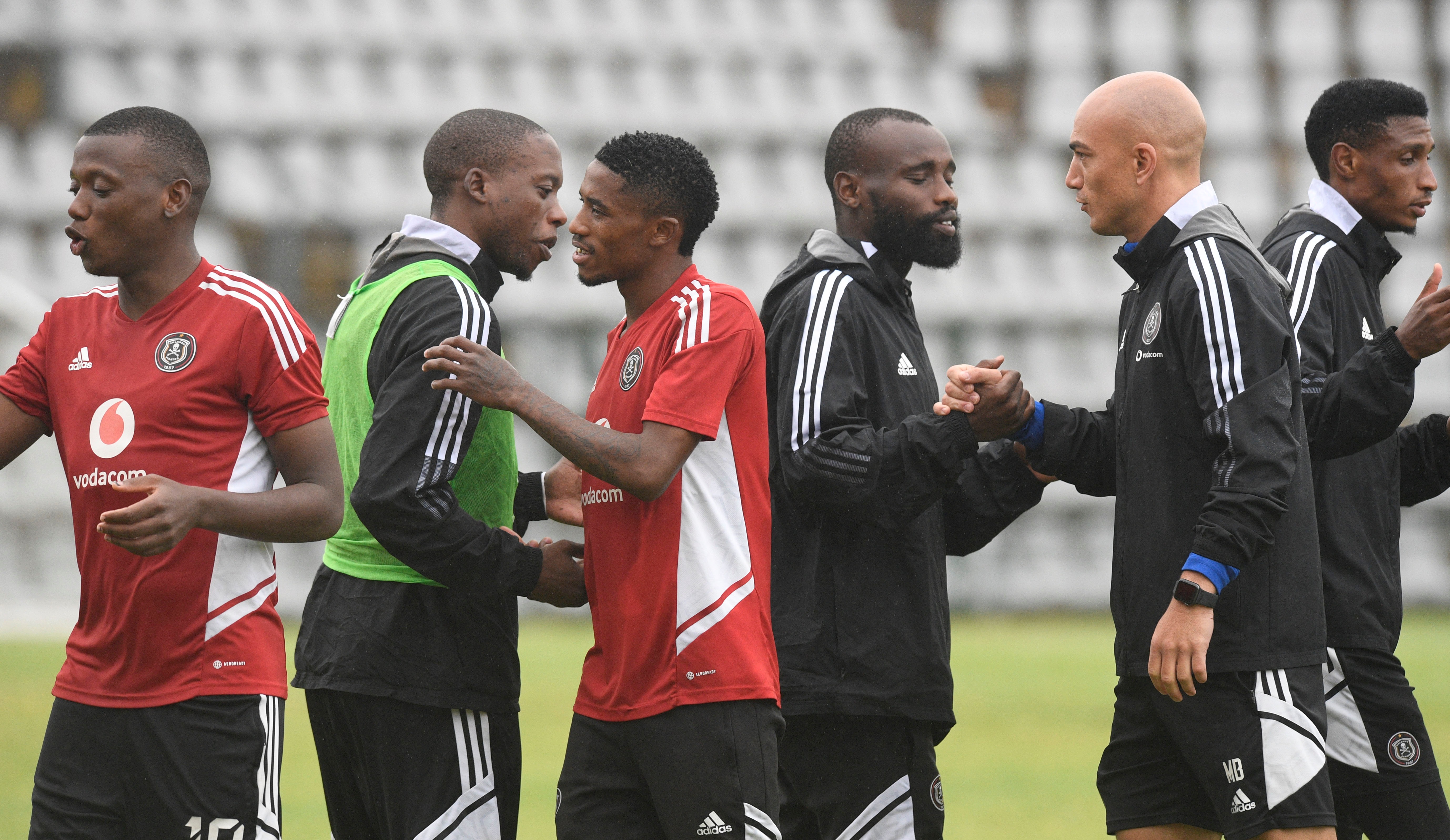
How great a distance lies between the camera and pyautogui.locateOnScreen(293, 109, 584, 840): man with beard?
3.50 metres

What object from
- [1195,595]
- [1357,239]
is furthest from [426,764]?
[1357,239]

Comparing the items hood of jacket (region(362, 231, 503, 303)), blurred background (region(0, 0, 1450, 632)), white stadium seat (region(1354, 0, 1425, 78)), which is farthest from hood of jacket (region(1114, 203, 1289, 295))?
white stadium seat (region(1354, 0, 1425, 78))

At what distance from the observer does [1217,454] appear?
361 cm

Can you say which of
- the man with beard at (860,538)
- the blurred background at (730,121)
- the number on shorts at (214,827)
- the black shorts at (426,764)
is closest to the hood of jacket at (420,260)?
the man with beard at (860,538)

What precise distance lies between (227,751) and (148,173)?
1.28 metres

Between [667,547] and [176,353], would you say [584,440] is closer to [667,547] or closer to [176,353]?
[667,547]

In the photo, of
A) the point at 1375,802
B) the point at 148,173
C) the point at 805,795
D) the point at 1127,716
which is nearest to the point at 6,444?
the point at 148,173

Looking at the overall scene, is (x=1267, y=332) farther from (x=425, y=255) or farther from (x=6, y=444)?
(x=6, y=444)

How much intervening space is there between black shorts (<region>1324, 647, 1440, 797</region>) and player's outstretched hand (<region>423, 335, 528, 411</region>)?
2.33m

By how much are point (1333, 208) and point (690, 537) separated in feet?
7.36

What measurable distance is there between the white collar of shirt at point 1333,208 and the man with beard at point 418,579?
2.39 meters

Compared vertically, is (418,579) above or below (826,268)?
below

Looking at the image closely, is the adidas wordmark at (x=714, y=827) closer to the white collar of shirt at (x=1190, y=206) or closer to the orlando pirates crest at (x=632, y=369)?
the orlando pirates crest at (x=632, y=369)

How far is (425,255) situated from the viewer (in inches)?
149
